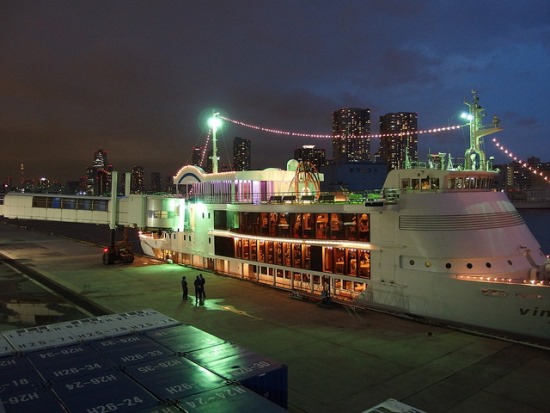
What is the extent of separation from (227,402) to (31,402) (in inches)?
131

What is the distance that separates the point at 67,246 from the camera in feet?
171

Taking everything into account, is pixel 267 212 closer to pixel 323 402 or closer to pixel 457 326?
pixel 457 326

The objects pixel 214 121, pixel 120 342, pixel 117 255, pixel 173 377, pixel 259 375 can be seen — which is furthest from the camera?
pixel 214 121

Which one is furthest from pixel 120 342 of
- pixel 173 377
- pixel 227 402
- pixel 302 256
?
pixel 302 256

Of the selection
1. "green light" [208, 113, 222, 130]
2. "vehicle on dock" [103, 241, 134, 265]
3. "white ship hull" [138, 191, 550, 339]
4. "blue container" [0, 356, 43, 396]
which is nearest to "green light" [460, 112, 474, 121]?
"white ship hull" [138, 191, 550, 339]

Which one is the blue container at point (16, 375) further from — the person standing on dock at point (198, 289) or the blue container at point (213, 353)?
the person standing on dock at point (198, 289)

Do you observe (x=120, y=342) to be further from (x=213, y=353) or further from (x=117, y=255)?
(x=117, y=255)

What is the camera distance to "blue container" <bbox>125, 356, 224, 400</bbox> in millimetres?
7695

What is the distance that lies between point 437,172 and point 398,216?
9.29 ft

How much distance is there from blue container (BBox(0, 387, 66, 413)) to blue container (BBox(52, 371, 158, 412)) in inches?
5.8

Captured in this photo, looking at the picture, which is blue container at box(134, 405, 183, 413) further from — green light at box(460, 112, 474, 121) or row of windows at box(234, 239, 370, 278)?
green light at box(460, 112, 474, 121)

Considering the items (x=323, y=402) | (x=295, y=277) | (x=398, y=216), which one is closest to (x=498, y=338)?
(x=398, y=216)

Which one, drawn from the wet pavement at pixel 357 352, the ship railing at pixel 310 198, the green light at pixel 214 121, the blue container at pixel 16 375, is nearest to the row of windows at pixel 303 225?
the ship railing at pixel 310 198

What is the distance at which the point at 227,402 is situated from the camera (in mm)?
7266
